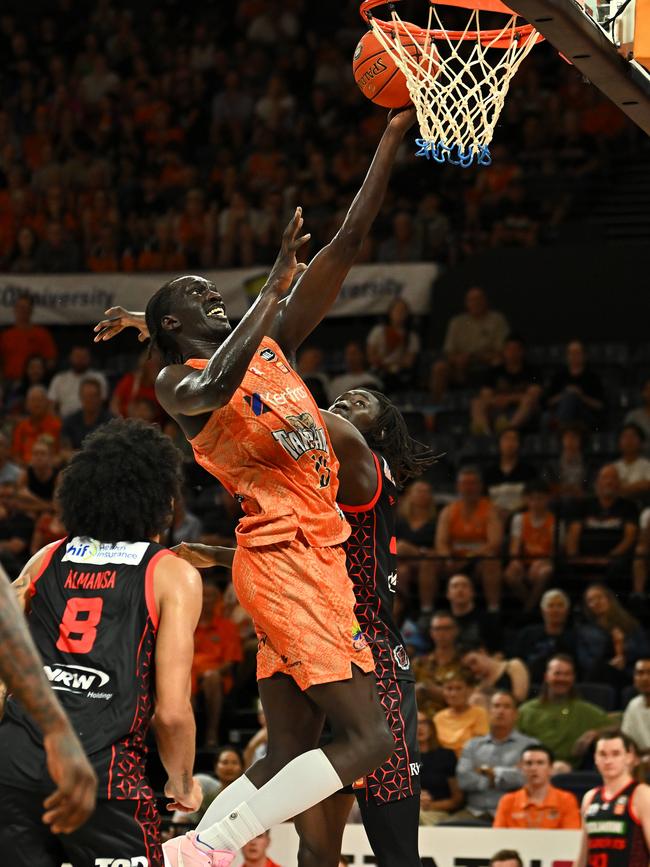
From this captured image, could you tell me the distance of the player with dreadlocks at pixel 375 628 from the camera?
Answer: 5.12m

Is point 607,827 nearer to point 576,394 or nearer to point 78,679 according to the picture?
point 78,679

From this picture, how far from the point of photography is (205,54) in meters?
18.4

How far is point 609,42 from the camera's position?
5.04 metres

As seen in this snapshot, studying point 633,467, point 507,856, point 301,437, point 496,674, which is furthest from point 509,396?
point 301,437

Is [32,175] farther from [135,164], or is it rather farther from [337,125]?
[337,125]

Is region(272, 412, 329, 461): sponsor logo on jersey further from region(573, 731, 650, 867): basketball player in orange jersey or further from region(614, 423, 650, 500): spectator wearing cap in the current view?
region(614, 423, 650, 500): spectator wearing cap

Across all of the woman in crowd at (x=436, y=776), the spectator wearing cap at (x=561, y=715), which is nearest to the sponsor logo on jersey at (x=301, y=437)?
the woman in crowd at (x=436, y=776)

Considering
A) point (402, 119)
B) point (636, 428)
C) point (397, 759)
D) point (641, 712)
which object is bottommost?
point (641, 712)

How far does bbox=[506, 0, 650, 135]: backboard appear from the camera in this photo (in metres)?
4.75

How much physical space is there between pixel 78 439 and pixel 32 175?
489 cm

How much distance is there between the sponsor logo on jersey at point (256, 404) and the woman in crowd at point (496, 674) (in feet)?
18.2

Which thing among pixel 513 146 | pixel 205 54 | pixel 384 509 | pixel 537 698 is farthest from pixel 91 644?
pixel 205 54

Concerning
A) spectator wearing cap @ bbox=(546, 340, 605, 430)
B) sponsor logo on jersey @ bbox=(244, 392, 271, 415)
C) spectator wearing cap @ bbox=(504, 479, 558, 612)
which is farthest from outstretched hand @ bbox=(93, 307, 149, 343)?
spectator wearing cap @ bbox=(546, 340, 605, 430)

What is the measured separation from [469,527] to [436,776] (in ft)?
9.31
